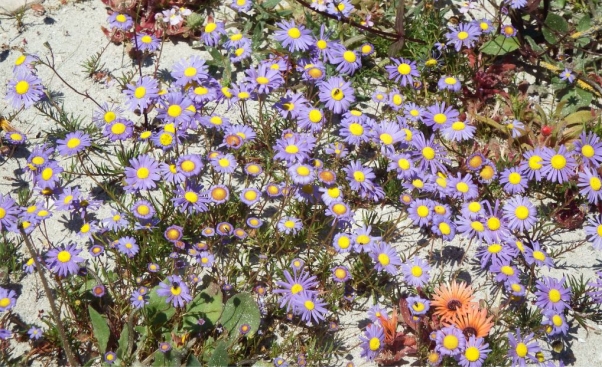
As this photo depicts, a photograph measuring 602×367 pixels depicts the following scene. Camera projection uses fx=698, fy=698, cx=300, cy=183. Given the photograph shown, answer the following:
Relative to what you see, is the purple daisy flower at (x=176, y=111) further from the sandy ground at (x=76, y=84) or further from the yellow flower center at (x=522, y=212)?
the yellow flower center at (x=522, y=212)

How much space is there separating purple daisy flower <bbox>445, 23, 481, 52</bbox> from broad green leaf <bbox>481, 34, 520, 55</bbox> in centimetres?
12

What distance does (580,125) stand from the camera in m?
4.16

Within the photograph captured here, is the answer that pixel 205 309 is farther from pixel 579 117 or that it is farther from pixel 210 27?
pixel 579 117

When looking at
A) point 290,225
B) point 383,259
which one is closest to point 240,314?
point 290,225

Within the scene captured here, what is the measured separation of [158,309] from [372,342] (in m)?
0.98

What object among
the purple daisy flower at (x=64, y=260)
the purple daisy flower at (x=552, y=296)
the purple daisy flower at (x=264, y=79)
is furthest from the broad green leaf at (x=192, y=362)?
the purple daisy flower at (x=552, y=296)

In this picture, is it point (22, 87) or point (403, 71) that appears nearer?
point (22, 87)

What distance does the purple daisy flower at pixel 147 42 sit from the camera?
416 cm

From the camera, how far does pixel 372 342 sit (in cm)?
312

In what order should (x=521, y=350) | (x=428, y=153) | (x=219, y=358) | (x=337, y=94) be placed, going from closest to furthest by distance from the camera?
(x=219, y=358) < (x=521, y=350) < (x=428, y=153) < (x=337, y=94)

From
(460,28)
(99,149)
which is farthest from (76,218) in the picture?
(460,28)

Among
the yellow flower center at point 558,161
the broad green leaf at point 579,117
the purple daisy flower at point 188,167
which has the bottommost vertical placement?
the yellow flower center at point 558,161

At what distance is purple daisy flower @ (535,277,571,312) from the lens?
3.24 metres

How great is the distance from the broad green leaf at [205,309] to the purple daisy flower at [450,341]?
995mm
